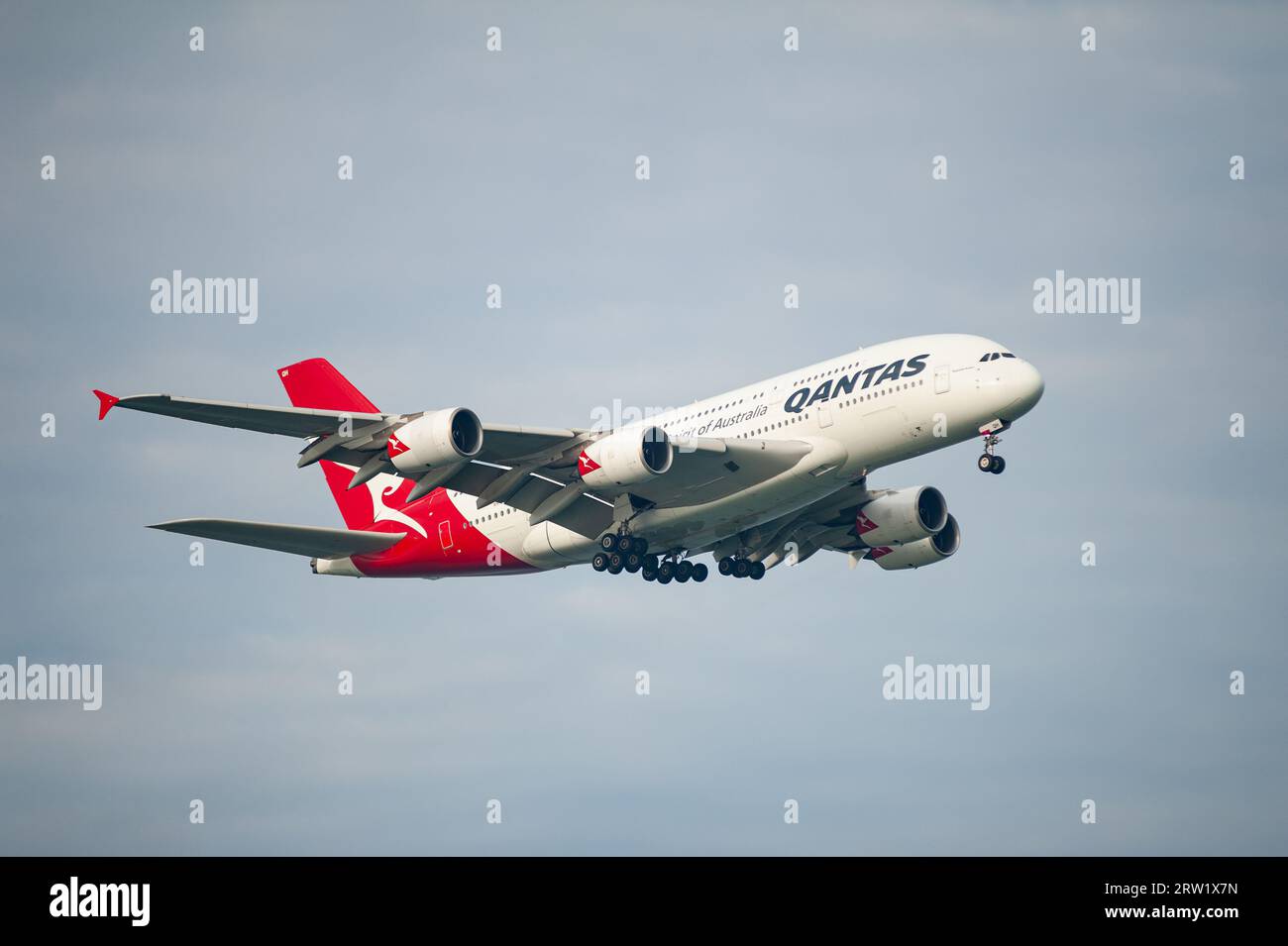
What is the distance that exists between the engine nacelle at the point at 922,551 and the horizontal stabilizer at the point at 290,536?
15715 millimetres

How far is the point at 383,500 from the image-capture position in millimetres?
53844

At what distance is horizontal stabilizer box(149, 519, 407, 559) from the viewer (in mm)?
46000

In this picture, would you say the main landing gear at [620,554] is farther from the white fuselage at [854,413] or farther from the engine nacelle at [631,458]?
the engine nacelle at [631,458]

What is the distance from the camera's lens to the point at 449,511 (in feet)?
172

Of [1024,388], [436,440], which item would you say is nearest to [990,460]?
[1024,388]

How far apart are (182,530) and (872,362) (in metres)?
19.6

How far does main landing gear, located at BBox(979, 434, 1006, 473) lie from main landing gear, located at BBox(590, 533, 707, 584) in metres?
10.6

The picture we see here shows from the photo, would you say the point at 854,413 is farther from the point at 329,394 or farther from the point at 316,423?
the point at 329,394

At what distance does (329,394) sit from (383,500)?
445 centimetres

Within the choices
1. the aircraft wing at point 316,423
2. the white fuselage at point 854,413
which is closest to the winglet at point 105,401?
the aircraft wing at point 316,423

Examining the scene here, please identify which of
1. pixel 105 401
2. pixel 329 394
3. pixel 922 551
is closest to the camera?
pixel 105 401
